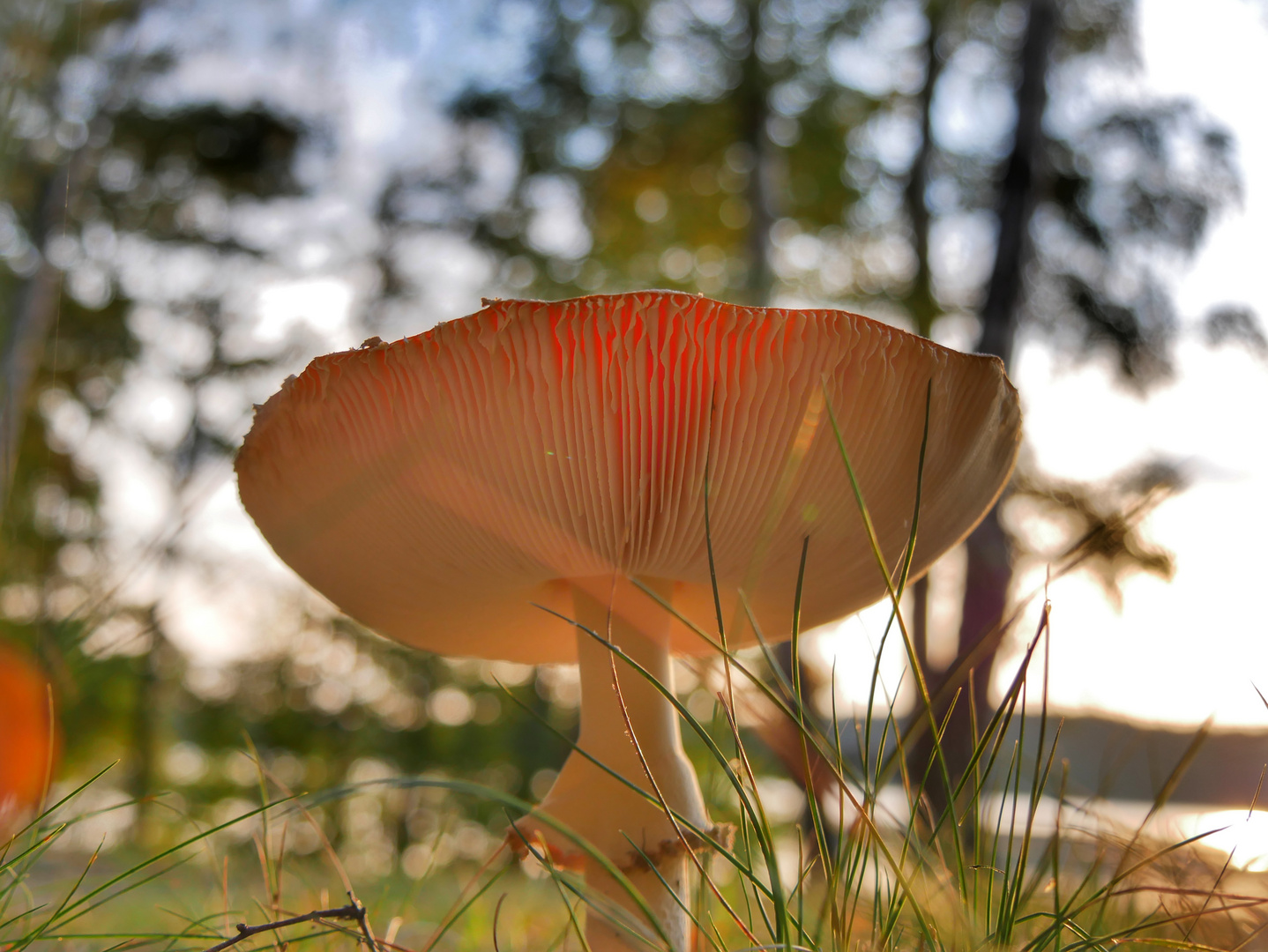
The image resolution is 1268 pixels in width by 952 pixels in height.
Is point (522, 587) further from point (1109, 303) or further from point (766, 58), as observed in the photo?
point (766, 58)

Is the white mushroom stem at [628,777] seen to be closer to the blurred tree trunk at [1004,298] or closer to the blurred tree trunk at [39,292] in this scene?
the blurred tree trunk at [1004,298]

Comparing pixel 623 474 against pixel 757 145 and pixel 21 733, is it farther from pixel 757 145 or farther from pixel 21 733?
pixel 757 145

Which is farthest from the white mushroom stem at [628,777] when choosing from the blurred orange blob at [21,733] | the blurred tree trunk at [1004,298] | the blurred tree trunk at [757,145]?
the blurred tree trunk at [757,145]

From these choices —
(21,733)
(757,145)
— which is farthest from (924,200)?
(21,733)

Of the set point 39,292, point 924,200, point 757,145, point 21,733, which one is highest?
point 757,145

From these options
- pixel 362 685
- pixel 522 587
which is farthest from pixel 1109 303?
pixel 362 685

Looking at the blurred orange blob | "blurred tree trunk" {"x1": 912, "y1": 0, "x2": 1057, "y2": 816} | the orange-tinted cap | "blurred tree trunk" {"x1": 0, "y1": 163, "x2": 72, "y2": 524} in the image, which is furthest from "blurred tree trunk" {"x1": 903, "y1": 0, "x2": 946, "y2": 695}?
"blurred tree trunk" {"x1": 0, "y1": 163, "x2": 72, "y2": 524}

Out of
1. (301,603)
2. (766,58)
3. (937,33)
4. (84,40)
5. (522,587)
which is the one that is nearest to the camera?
(522,587)
